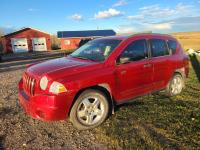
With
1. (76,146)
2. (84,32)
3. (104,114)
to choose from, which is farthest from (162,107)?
(84,32)

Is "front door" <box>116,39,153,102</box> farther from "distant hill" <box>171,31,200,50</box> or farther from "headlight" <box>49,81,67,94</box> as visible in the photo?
"distant hill" <box>171,31,200,50</box>

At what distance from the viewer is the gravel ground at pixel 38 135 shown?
4.62 m

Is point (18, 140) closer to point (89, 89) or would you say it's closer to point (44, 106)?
point (44, 106)

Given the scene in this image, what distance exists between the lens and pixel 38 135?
5102 millimetres

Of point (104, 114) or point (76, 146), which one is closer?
point (76, 146)

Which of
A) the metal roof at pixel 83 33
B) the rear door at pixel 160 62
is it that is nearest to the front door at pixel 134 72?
the rear door at pixel 160 62

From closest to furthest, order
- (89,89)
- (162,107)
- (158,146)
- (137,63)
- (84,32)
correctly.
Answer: (158,146), (89,89), (137,63), (162,107), (84,32)

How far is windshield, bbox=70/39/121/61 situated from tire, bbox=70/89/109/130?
2.89ft

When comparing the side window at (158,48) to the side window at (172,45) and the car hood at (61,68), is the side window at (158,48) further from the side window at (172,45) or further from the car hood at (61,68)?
the car hood at (61,68)

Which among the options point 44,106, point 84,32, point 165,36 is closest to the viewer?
point 44,106

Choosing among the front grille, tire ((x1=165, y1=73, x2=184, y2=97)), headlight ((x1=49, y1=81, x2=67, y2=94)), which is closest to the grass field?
tire ((x1=165, y1=73, x2=184, y2=97))

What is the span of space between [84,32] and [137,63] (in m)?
52.8

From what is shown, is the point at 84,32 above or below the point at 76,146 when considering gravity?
above

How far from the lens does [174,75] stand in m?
7.33
